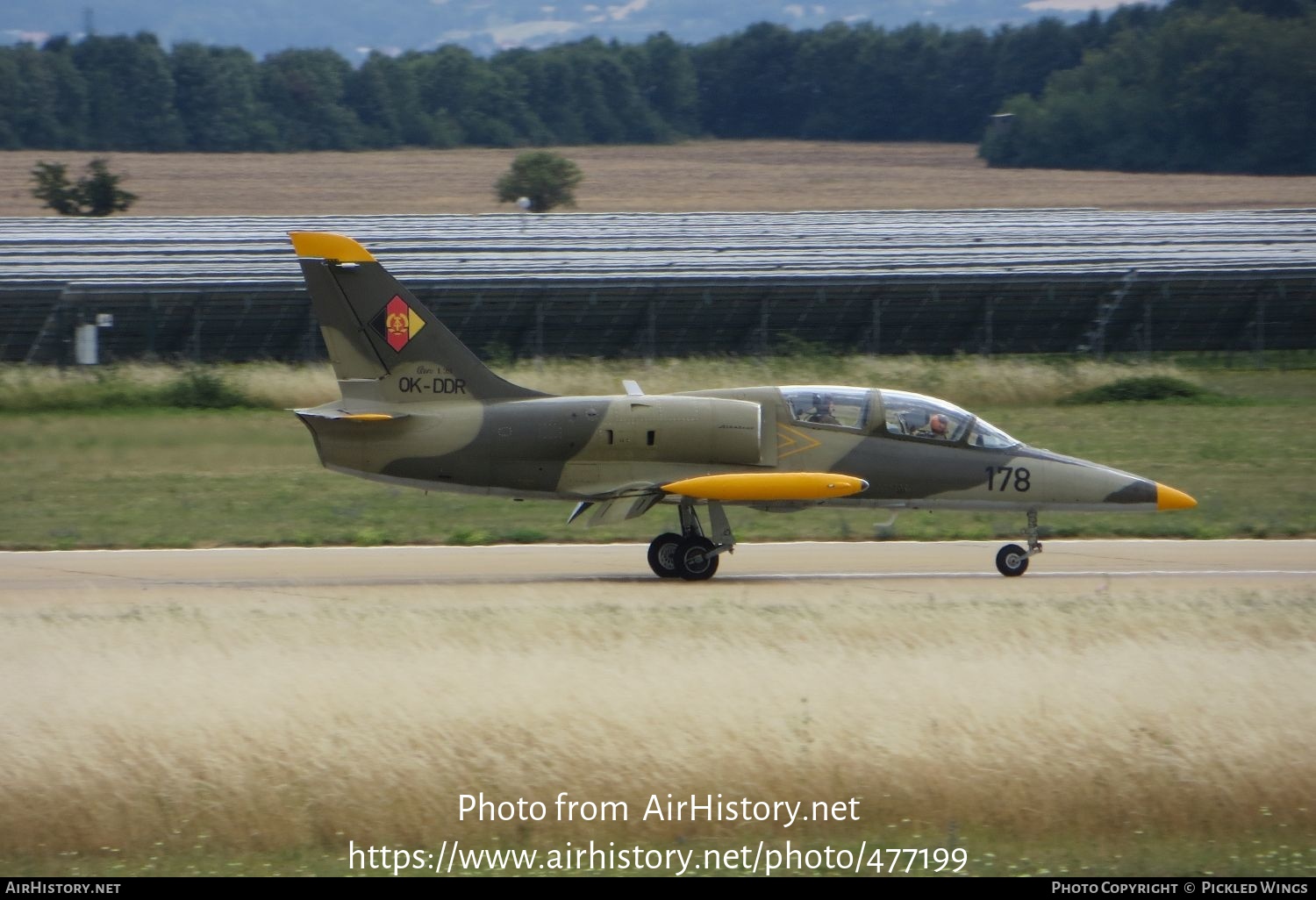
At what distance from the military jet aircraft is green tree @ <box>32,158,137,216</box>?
42767 mm

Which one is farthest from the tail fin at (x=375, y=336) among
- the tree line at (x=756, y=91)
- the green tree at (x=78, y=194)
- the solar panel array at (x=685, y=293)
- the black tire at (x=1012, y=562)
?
the tree line at (x=756, y=91)

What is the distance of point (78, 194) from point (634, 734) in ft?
168

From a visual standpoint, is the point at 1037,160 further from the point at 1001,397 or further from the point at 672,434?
the point at 672,434

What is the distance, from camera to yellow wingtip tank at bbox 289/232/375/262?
50.5ft

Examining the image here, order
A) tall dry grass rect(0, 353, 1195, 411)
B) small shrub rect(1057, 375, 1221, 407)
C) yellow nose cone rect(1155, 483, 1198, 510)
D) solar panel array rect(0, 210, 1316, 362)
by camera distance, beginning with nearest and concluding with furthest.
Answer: yellow nose cone rect(1155, 483, 1198, 510) → tall dry grass rect(0, 353, 1195, 411) → small shrub rect(1057, 375, 1221, 407) → solar panel array rect(0, 210, 1316, 362)

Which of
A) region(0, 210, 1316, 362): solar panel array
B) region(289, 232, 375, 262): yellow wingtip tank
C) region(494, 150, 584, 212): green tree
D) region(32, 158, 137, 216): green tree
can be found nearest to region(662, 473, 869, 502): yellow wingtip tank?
region(289, 232, 375, 262): yellow wingtip tank

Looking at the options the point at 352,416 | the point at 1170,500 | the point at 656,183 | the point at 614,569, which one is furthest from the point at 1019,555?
the point at 656,183

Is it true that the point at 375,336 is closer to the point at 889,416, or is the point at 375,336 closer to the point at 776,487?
the point at 776,487

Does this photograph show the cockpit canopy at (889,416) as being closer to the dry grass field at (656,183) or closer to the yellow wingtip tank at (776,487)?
the yellow wingtip tank at (776,487)

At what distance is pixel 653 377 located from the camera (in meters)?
31.9

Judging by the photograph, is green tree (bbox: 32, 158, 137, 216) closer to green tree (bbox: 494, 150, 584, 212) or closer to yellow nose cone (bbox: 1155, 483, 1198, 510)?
green tree (bbox: 494, 150, 584, 212)

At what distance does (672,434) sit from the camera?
15.3 meters
